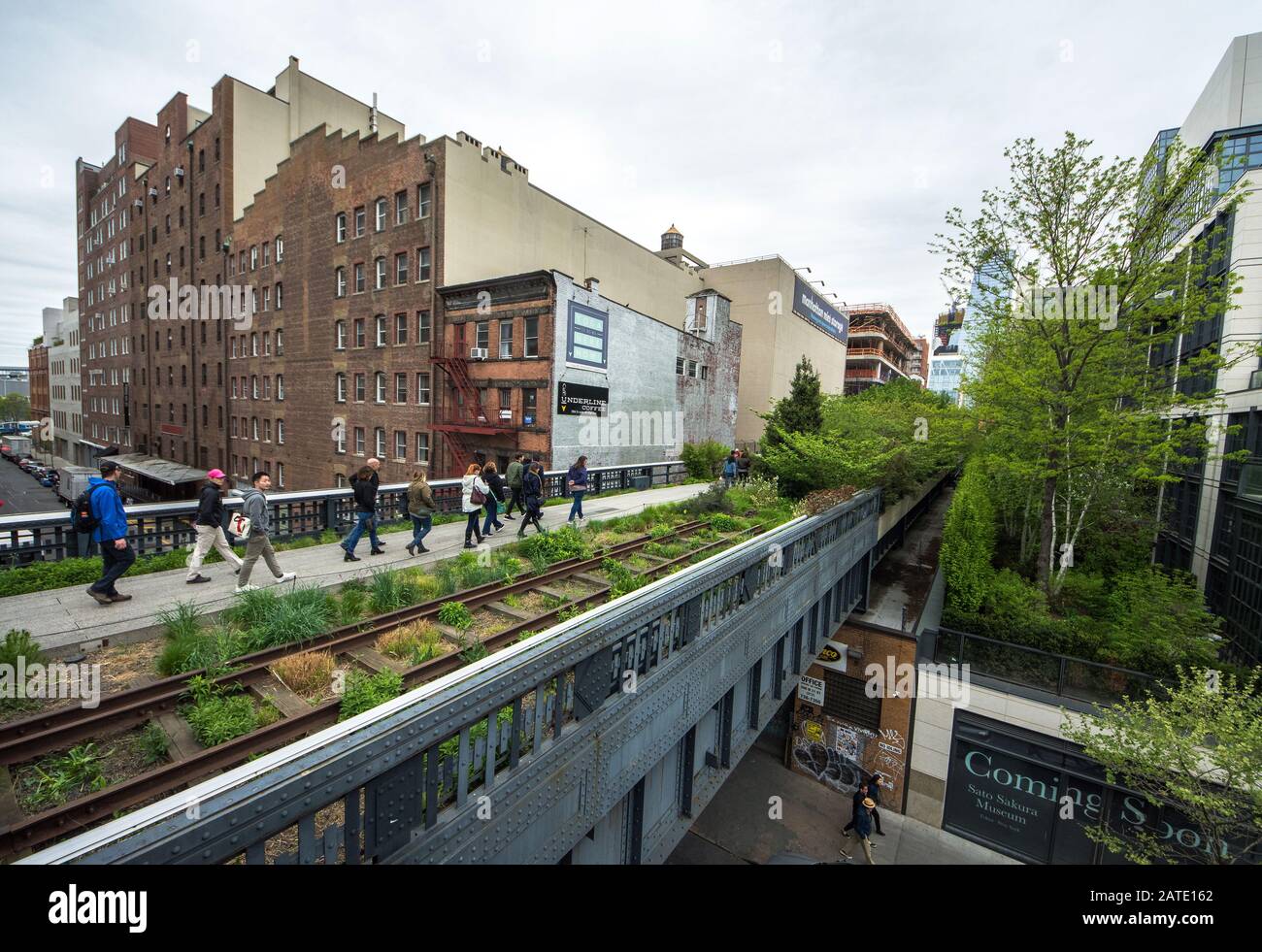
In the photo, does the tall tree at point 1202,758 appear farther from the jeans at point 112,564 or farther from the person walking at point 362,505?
the jeans at point 112,564

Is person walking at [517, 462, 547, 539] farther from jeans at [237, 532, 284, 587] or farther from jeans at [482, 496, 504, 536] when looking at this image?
jeans at [237, 532, 284, 587]

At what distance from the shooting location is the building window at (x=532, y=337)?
24.6 m

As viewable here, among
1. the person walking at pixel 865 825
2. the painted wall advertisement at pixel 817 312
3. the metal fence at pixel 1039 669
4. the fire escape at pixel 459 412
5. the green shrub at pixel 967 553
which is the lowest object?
the person walking at pixel 865 825

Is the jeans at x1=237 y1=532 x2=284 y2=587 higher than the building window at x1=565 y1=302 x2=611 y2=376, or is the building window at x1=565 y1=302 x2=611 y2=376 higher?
the building window at x1=565 y1=302 x2=611 y2=376

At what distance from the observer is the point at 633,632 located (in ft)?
17.6

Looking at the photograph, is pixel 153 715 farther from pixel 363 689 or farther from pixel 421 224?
pixel 421 224

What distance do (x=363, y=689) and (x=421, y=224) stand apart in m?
28.7

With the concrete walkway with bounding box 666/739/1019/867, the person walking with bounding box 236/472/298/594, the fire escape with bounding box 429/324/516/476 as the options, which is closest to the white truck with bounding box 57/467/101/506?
the person walking with bounding box 236/472/298/594

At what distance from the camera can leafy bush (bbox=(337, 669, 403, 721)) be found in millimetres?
5086

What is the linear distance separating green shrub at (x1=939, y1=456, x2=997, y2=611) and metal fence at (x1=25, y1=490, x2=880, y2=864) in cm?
1031

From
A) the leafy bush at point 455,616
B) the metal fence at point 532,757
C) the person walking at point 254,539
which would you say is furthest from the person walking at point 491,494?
the metal fence at point 532,757

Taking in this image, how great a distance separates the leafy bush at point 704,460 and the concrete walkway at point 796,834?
558 inches
